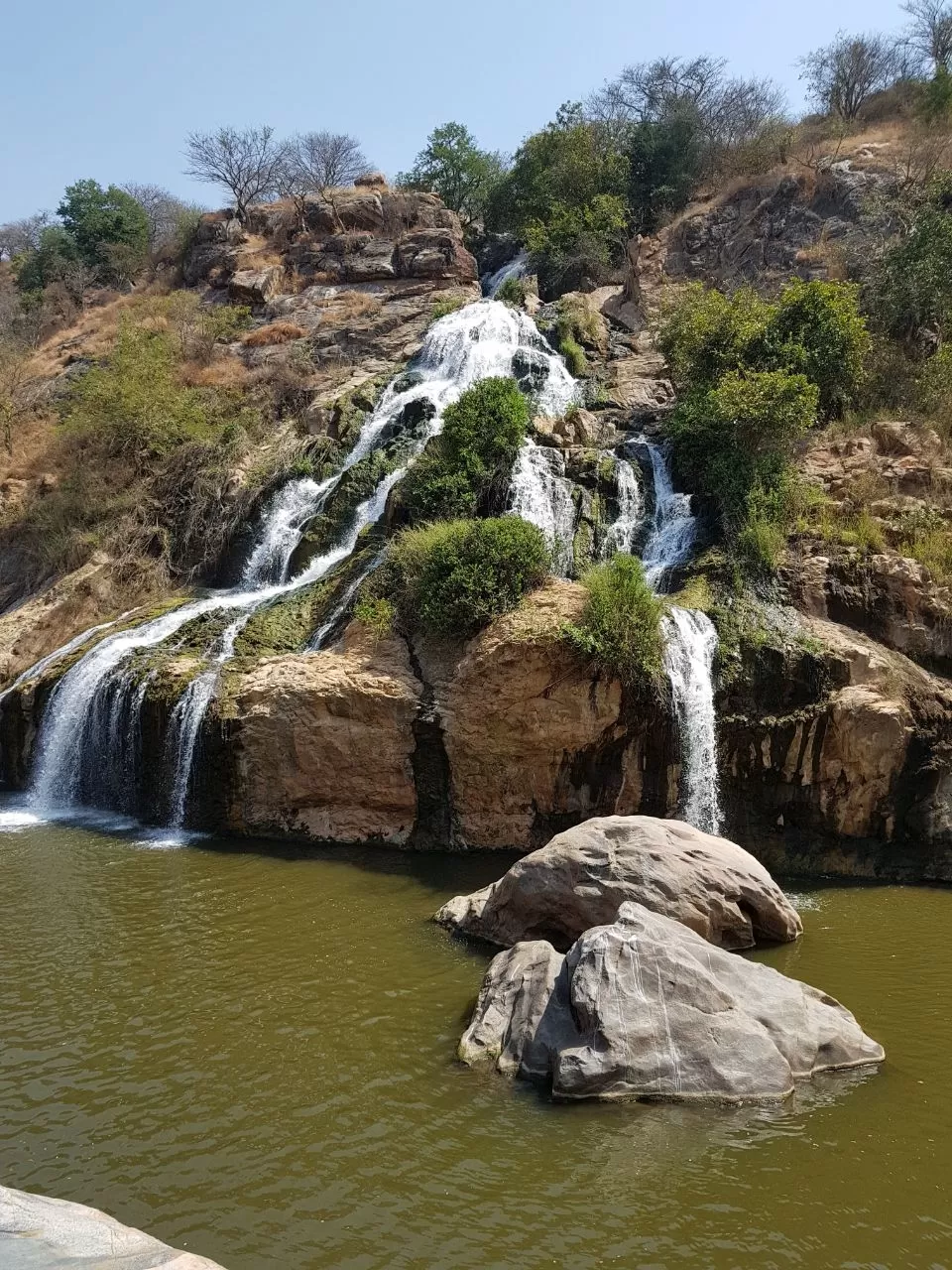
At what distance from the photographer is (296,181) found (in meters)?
37.8

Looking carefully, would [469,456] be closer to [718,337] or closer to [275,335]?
[718,337]

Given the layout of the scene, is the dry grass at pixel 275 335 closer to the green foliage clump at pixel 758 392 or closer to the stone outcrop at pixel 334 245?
the stone outcrop at pixel 334 245

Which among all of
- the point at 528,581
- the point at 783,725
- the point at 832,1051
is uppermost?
the point at 528,581

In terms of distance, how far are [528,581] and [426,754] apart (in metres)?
2.93

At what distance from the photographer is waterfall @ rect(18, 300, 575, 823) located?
13750 mm

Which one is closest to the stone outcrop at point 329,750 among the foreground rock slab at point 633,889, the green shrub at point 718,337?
the foreground rock slab at point 633,889

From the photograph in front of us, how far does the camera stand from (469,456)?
15648mm

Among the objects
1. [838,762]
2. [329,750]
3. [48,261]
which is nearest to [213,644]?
[329,750]

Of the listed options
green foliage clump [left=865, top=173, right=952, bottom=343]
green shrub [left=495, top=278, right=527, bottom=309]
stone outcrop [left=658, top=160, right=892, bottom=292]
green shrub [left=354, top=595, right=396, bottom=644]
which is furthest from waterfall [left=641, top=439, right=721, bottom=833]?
stone outcrop [left=658, top=160, right=892, bottom=292]

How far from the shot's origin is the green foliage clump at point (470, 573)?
41.3 ft

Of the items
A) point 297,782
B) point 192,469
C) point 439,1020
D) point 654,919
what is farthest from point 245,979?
point 192,469

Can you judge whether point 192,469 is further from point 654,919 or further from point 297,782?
point 654,919

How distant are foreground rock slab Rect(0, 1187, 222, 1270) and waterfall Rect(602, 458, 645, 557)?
12349mm

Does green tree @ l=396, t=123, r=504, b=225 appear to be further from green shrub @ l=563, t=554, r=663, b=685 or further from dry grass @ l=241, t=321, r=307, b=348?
green shrub @ l=563, t=554, r=663, b=685
